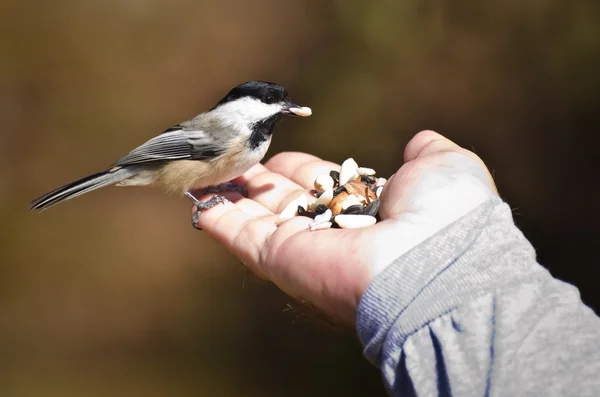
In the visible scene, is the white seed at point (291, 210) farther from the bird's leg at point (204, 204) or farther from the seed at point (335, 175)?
the bird's leg at point (204, 204)

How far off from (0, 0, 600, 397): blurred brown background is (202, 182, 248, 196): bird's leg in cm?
80

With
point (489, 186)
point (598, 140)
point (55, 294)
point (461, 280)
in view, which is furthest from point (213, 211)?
point (598, 140)

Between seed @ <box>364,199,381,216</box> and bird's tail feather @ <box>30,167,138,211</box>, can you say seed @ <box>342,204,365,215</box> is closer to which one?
seed @ <box>364,199,381,216</box>

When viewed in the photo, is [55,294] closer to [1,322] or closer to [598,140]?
[1,322]

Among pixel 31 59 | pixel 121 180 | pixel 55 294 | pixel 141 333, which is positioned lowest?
pixel 141 333

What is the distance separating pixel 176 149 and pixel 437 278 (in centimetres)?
114

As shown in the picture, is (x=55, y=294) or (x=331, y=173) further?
(x=55, y=294)

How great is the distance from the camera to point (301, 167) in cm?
199

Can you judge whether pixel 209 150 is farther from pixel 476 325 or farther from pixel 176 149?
pixel 476 325

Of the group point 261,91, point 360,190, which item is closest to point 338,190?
point 360,190

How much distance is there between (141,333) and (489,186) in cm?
194

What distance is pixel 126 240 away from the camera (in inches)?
114

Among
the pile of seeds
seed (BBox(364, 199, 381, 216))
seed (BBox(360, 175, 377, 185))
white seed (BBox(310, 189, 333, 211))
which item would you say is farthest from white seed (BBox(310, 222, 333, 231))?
seed (BBox(360, 175, 377, 185))

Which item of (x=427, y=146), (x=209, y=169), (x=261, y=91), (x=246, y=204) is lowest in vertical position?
(x=246, y=204)
